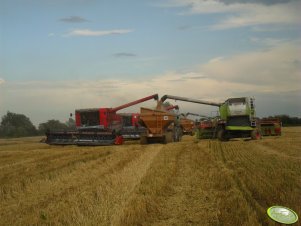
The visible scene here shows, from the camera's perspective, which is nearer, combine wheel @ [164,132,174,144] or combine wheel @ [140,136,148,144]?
combine wheel @ [140,136,148,144]

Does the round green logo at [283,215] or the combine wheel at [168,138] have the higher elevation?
the combine wheel at [168,138]

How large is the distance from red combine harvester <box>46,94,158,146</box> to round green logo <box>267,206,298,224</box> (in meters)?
19.9

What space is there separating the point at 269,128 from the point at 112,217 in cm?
2702

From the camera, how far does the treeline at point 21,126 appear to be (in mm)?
78938

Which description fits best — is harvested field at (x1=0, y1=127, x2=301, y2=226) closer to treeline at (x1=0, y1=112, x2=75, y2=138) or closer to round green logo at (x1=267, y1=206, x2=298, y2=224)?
round green logo at (x1=267, y1=206, x2=298, y2=224)

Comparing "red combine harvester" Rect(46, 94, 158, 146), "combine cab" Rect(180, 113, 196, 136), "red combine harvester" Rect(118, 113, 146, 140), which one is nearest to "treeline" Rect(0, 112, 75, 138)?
"combine cab" Rect(180, 113, 196, 136)

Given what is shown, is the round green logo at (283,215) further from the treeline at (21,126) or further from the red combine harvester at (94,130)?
the treeline at (21,126)

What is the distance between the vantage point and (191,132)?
44.8m

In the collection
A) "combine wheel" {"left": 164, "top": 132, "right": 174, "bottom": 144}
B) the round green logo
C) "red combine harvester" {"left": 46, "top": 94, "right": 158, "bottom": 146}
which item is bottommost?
the round green logo

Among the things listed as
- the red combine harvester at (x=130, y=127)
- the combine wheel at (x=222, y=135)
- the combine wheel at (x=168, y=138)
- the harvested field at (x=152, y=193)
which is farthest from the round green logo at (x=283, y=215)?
the red combine harvester at (x=130, y=127)

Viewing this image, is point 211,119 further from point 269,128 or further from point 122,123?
point 122,123

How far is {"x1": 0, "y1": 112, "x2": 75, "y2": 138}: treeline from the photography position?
78.9 m

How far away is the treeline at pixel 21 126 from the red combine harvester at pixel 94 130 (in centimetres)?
4250

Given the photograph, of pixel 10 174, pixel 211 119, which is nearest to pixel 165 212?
pixel 10 174
